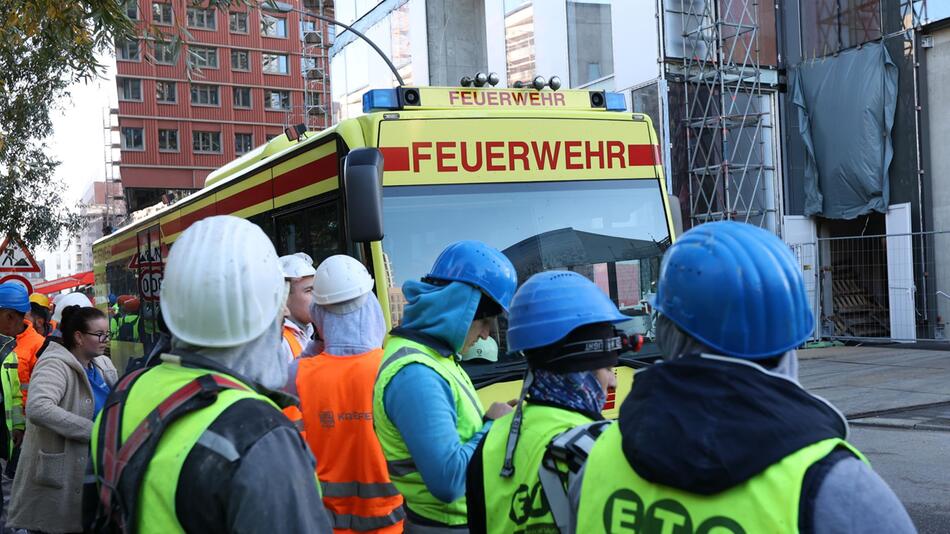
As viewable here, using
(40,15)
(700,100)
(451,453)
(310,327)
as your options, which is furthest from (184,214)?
(700,100)

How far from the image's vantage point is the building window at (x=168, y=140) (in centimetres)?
6175

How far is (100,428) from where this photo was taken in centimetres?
203

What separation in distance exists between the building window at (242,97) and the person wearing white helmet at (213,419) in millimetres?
65279

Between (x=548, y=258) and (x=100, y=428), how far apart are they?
4.00 metres

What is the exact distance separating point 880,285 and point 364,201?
16163 millimetres

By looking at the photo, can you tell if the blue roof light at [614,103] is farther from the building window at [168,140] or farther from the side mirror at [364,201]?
the building window at [168,140]

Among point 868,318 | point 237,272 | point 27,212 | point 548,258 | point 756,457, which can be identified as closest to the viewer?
point 756,457

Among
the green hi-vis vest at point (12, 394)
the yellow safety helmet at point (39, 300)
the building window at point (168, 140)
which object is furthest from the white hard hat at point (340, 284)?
the building window at point (168, 140)

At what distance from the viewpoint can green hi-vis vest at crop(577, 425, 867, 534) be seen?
136 centimetres

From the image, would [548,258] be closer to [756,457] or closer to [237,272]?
[237,272]

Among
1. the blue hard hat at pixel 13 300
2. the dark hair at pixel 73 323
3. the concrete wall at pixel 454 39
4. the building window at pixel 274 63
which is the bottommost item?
the dark hair at pixel 73 323

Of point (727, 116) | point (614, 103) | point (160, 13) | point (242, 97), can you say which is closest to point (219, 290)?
point (614, 103)

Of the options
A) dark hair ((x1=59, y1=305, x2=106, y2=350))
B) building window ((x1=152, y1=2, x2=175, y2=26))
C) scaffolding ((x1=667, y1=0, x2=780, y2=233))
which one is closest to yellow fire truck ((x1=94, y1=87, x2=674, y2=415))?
dark hair ((x1=59, y1=305, x2=106, y2=350))

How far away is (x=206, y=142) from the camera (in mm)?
63469
